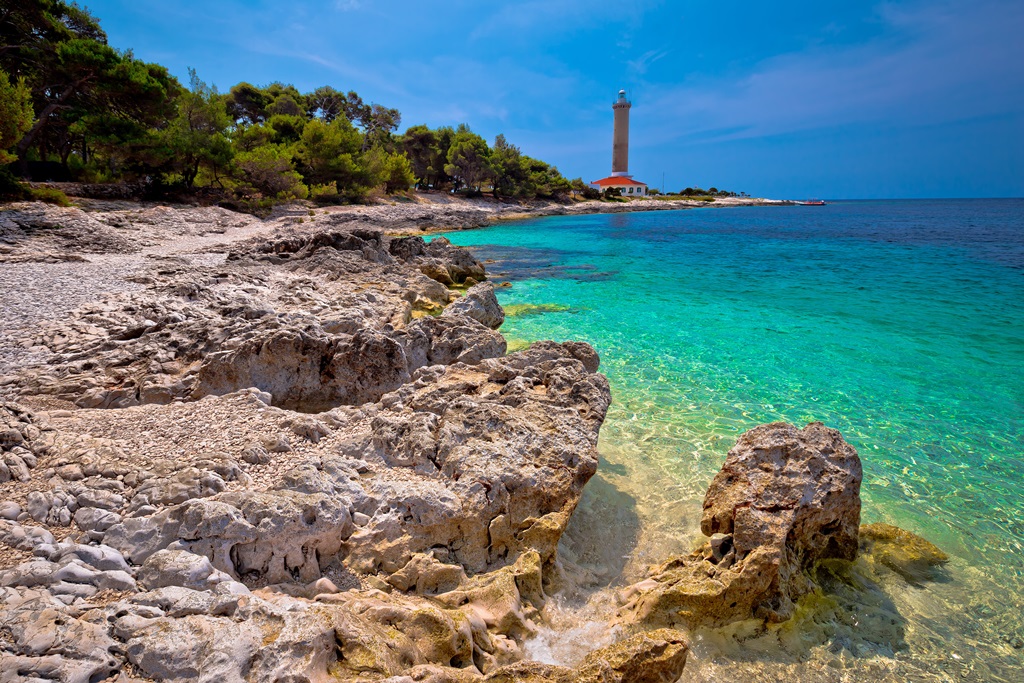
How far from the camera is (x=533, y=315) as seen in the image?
1424 cm

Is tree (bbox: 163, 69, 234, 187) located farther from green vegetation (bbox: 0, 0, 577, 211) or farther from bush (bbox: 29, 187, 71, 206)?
bush (bbox: 29, 187, 71, 206)

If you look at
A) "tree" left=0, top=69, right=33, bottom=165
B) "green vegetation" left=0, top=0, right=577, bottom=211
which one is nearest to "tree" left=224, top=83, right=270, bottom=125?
"green vegetation" left=0, top=0, right=577, bottom=211

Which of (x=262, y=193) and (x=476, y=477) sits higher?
(x=262, y=193)

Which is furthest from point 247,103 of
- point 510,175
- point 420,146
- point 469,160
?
point 510,175

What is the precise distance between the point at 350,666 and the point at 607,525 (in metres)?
3.04

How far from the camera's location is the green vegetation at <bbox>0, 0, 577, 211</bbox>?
78.4ft

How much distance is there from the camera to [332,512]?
3574 mm

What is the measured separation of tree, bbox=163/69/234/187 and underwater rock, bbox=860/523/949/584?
3374 cm

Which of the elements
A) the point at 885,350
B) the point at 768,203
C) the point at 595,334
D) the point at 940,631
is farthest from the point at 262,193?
the point at 768,203

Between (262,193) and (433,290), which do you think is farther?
(262,193)

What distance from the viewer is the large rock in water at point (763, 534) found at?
12.6 feet

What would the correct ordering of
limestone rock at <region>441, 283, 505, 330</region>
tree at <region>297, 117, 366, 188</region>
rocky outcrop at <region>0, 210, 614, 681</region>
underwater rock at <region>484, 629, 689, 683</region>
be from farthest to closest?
1. tree at <region>297, 117, 366, 188</region>
2. limestone rock at <region>441, 283, 505, 330</region>
3. underwater rock at <region>484, 629, 689, 683</region>
4. rocky outcrop at <region>0, 210, 614, 681</region>

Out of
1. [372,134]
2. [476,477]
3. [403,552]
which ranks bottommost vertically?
[403,552]

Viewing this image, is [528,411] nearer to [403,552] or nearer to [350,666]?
[403,552]
